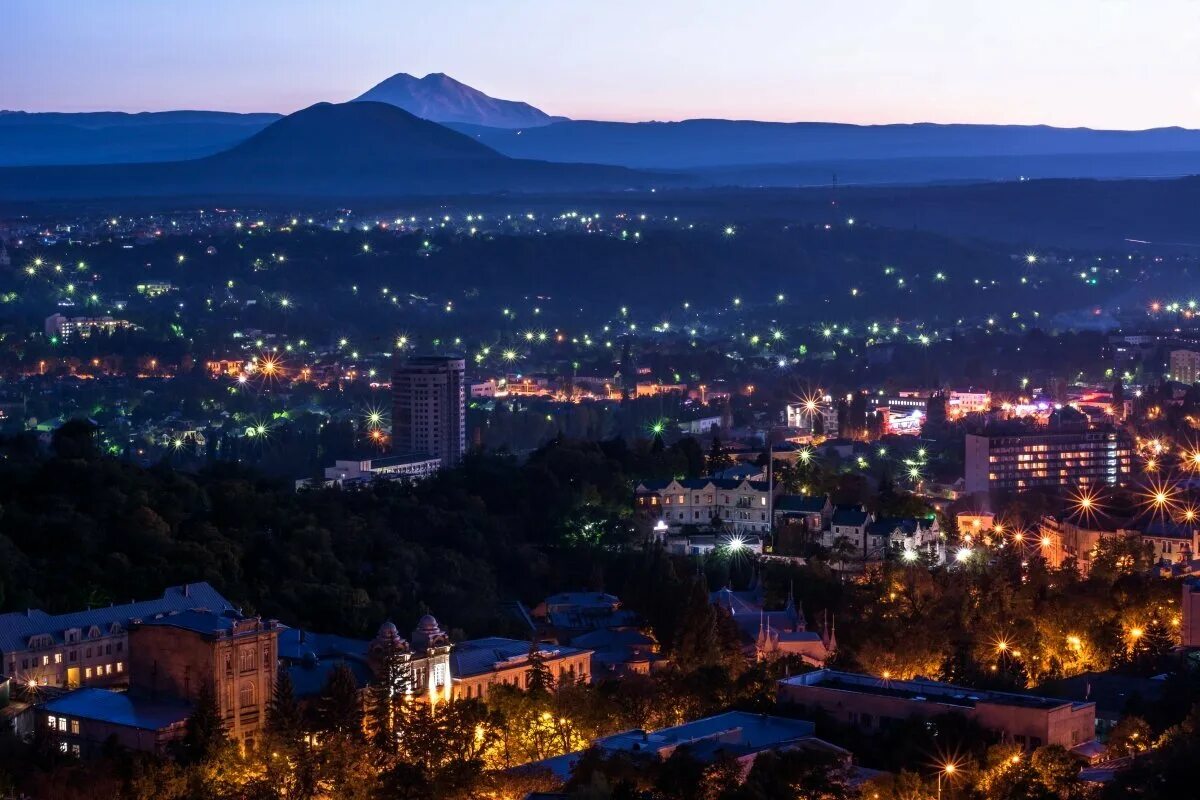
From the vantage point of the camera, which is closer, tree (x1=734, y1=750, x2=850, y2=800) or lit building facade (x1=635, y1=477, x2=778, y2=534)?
tree (x1=734, y1=750, x2=850, y2=800)

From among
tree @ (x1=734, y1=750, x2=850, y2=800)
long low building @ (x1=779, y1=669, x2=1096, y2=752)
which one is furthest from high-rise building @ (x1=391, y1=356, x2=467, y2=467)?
tree @ (x1=734, y1=750, x2=850, y2=800)

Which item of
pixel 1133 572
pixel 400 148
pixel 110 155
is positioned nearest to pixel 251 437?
pixel 1133 572

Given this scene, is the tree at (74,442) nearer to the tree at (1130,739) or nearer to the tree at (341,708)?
the tree at (341,708)

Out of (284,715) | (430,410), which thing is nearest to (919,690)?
(284,715)

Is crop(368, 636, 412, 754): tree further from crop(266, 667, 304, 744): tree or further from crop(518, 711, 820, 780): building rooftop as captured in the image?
crop(518, 711, 820, 780): building rooftop

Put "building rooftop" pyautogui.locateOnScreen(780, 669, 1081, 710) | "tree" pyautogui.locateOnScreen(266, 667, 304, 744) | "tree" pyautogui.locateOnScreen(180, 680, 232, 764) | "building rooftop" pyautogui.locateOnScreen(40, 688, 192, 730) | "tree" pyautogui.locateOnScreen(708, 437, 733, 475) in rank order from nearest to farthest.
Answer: "tree" pyautogui.locateOnScreen(180, 680, 232, 764)
"tree" pyautogui.locateOnScreen(266, 667, 304, 744)
"building rooftop" pyautogui.locateOnScreen(40, 688, 192, 730)
"building rooftop" pyautogui.locateOnScreen(780, 669, 1081, 710)
"tree" pyautogui.locateOnScreen(708, 437, 733, 475)

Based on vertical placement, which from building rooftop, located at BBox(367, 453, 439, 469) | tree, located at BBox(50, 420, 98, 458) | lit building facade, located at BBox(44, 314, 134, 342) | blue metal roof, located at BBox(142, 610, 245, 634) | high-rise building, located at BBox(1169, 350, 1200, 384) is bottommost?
high-rise building, located at BBox(1169, 350, 1200, 384)

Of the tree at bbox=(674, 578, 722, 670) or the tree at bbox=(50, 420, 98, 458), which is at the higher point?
the tree at bbox=(50, 420, 98, 458)

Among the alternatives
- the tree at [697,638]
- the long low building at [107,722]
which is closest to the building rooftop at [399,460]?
the tree at [697,638]

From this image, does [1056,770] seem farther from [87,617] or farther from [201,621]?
[87,617]
